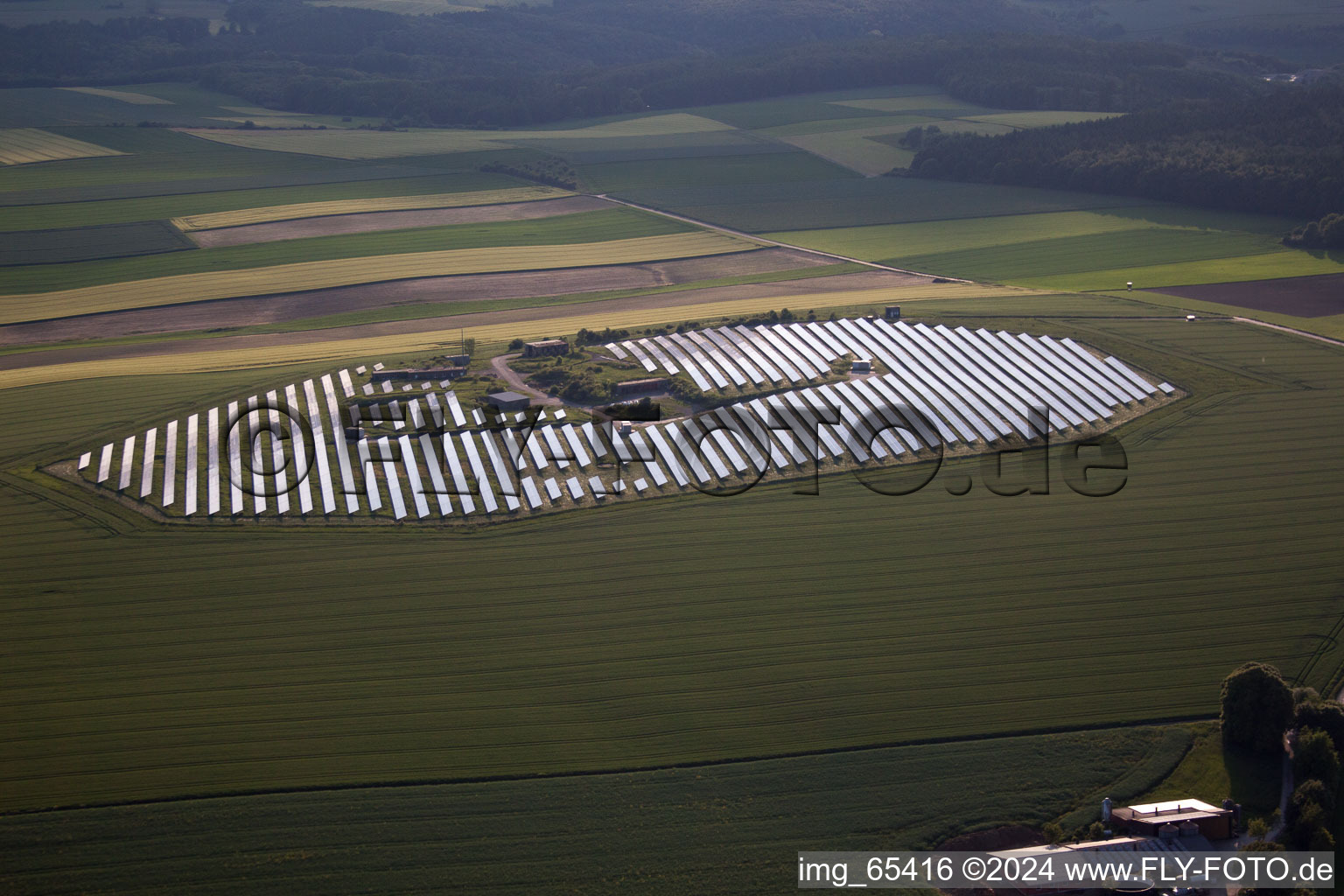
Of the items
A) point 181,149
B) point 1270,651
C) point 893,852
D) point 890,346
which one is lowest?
point 893,852

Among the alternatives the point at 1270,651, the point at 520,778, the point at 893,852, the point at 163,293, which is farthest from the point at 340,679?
the point at 163,293

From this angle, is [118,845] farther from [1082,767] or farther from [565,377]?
[565,377]

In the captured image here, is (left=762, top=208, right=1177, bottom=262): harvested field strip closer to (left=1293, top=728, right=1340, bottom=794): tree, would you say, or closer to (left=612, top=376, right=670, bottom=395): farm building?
(left=612, top=376, right=670, bottom=395): farm building

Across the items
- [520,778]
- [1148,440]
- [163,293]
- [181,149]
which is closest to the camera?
[520,778]

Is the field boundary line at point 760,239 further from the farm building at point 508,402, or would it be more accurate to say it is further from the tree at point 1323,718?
the tree at point 1323,718

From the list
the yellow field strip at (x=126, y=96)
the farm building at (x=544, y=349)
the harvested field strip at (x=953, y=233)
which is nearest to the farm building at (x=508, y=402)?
the farm building at (x=544, y=349)

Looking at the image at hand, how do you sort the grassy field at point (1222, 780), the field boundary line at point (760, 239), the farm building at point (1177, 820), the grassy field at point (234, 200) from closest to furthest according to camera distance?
the farm building at point (1177, 820) < the grassy field at point (1222, 780) < the field boundary line at point (760, 239) < the grassy field at point (234, 200)

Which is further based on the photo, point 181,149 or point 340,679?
point 181,149
